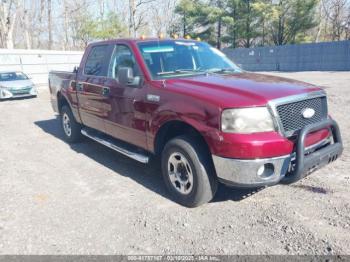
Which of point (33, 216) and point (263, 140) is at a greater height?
point (263, 140)

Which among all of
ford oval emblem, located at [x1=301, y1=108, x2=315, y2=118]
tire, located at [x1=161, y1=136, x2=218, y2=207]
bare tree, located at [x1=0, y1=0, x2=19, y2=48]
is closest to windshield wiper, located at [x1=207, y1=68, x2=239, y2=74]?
tire, located at [x1=161, y1=136, x2=218, y2=207]

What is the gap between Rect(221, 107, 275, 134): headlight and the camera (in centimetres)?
321

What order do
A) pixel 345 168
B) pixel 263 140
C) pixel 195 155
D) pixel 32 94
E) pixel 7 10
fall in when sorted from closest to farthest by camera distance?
pixel 263 140 → pixel 195 155 → pixel 345 168 → pixel 32 94 → pixel 7 10

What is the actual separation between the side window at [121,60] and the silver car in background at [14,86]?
11.7m

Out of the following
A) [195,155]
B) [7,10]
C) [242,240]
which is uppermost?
[7,10]

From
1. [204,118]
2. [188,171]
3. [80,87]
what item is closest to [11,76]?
[80,87]

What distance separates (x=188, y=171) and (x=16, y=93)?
1364 centimetres

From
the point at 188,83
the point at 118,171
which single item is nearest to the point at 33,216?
the point at 118,171

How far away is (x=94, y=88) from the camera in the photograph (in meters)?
5.30

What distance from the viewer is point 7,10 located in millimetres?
31906

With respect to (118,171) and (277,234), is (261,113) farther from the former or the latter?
(118,171)

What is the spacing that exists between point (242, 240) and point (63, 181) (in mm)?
2850

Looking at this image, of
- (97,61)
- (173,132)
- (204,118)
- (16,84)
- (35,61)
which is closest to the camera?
(204,118)

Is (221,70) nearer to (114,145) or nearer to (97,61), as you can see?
(114,145)
